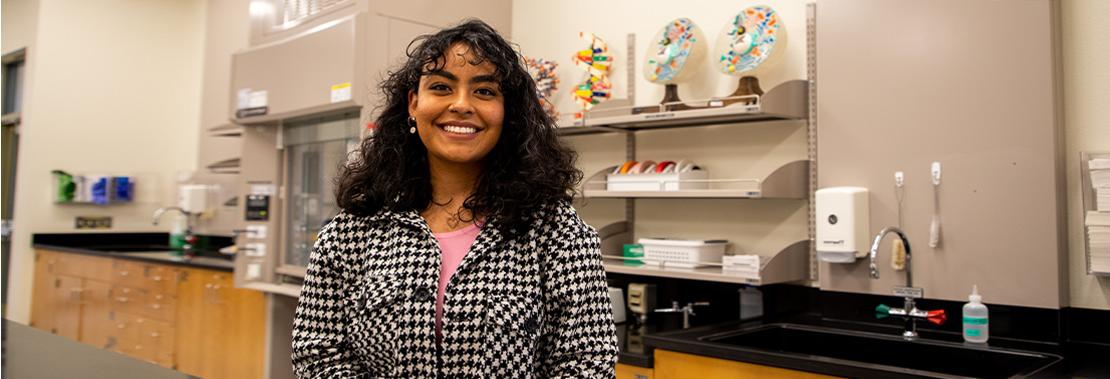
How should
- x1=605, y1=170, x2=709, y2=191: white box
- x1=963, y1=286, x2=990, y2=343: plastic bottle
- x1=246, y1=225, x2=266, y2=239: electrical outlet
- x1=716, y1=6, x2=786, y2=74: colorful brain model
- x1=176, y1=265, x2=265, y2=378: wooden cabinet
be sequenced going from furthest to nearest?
1. x1=176, y1=265, x2=265, y2=378: wooden cabinet
2. x1=246, y1=225, x2=266, y2=239: electrical outlet
3. x1=605, y1=170, x2=709, y2=191: white box
4. x1=716, y1=6, x2=786, y2=74: colorful brain model
5. x1=963, y1=286, x2=990, y2=343: plastic bottle

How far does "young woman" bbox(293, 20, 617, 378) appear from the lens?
1.11 m

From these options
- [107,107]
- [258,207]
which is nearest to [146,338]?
[258,207]

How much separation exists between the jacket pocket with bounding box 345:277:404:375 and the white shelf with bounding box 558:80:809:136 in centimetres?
124

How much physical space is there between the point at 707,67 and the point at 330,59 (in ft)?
4.67

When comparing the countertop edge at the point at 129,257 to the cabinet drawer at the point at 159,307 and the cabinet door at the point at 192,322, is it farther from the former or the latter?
the cabinet drawer at the point at 159,307

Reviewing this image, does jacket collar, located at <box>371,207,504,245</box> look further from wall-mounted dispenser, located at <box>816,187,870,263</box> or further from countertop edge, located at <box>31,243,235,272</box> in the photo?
countertop edge, located at <box>31,243,235,272</box>

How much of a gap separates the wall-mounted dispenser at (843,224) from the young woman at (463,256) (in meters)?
1.28

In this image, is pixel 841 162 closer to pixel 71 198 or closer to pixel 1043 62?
pixel 1043 62

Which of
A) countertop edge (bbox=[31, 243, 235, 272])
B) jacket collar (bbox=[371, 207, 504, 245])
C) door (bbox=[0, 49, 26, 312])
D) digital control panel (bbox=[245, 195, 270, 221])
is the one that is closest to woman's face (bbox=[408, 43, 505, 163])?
jacket collar (bbox=[371, 207, 504, 245])

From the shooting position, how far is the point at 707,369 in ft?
6.37

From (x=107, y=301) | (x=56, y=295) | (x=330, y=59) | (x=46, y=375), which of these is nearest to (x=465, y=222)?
(x=46, y=375)

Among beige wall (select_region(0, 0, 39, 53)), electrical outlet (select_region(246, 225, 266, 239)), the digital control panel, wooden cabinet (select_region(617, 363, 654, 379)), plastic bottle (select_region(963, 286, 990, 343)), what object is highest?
beige wall (select_region(0, 0, 39, 53))

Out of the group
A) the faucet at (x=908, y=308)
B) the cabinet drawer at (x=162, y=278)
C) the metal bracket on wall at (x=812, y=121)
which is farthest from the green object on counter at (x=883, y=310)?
the cabinet drawer at (x=162, y=278)

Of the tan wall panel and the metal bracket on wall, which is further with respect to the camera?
the metal bracket on wall
